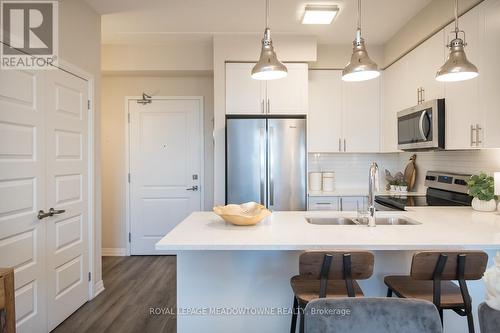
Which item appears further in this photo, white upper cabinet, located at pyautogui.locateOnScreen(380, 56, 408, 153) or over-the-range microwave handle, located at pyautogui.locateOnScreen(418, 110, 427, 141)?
white upper cabinet, located at pyautogui.locateOnScreen(380, 56, 408, 153)

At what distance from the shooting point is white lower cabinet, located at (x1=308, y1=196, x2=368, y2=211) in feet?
Result: 12.0

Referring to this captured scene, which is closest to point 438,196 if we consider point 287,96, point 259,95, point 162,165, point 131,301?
point 287,96

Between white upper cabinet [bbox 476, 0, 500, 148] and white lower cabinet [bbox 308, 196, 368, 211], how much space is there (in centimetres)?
153

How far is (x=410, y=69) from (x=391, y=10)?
0.64 m

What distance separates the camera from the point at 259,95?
3613 mm

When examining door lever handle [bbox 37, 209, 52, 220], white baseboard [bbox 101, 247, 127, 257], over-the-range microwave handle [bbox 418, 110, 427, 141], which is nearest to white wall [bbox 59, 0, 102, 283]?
door lever handle [bbox 37, 209, 52, 220]

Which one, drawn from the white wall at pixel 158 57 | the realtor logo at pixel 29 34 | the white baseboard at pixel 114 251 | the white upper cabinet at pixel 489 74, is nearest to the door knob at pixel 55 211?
the realtor logo at pixel 29 34

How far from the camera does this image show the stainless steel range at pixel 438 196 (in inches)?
113

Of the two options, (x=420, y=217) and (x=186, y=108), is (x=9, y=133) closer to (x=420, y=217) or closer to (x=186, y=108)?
(x=186, y=108)

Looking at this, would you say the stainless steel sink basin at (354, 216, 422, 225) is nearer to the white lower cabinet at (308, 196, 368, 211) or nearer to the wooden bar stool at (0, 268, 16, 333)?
the white lower cabinet at (308, 196, 368, 211)

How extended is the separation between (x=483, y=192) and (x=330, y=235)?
4.83ft

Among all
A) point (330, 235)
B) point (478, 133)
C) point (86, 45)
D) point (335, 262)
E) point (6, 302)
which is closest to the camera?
point (6, 302)

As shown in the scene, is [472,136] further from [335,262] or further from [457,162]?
[335,262]

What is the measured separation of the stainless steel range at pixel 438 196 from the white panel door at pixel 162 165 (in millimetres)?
2397
